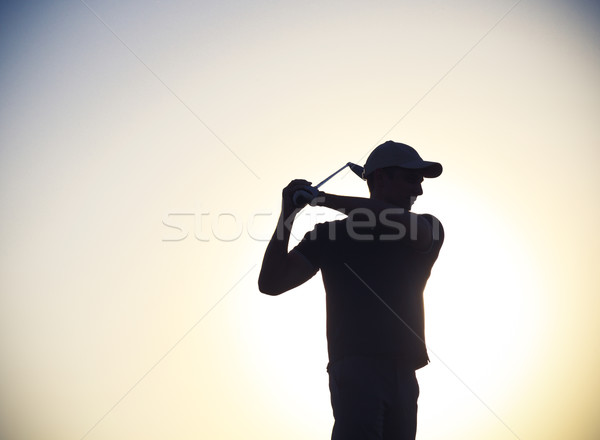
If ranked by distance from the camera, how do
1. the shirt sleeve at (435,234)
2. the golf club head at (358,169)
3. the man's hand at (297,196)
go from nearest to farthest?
the man's hand at (297,196), the shirt sleeve at (435,234), the golf club head at (358,169)

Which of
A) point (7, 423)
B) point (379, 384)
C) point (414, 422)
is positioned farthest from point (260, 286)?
point (7, 423)

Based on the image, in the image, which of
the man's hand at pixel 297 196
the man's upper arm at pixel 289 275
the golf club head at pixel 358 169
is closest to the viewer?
the man's hand at pixel 297 196

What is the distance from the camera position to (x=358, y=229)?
293cm

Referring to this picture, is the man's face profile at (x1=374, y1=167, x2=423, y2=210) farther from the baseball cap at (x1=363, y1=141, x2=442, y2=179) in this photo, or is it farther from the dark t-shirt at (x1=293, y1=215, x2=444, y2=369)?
the dark t-shirt at (x1=293, y1=215, x2=444, y2=369)

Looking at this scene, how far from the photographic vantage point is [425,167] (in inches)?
122

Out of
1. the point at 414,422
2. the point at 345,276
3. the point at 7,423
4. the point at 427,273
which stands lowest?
the point at 414,422

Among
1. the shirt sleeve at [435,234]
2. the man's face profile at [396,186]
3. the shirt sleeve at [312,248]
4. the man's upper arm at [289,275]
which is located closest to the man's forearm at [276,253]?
the man's upper arm at [289,275]

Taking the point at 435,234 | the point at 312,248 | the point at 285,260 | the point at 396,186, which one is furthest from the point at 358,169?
the point at 285,260

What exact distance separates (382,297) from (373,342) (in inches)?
8.9

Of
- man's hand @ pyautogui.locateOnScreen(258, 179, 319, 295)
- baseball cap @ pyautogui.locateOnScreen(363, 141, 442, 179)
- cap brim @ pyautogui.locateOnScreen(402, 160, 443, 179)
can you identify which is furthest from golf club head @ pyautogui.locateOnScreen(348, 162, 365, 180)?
man's hand @ pyautogui.locateOnScreen(258, 179, 319, 295)

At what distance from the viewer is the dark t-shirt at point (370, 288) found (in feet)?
8.58

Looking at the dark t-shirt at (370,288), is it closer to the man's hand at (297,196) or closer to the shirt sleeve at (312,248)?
the shirt sleeve at (312,248)

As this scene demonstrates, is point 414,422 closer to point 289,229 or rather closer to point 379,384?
point 379,384

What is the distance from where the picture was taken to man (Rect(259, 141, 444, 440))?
2531 millimetres
